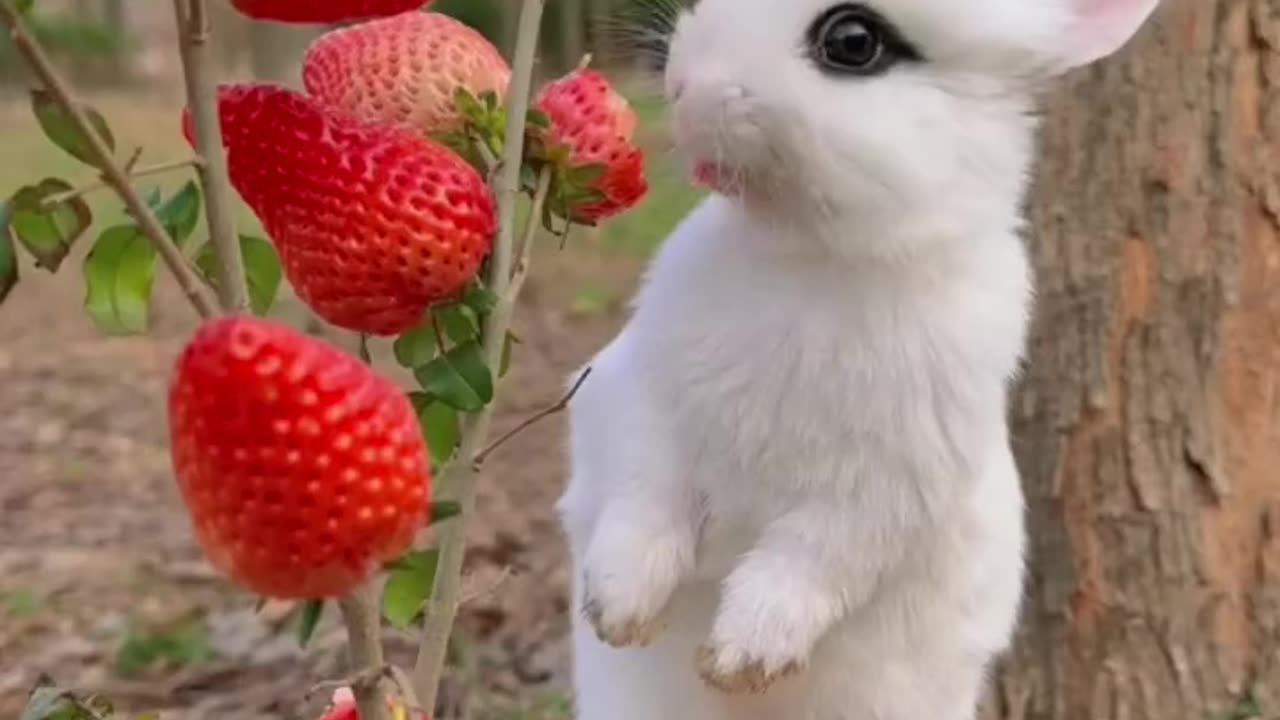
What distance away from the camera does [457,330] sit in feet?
2.17

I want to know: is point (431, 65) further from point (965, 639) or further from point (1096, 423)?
point (1096, 423)

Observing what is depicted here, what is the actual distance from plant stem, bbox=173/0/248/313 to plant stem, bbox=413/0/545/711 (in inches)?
4.6

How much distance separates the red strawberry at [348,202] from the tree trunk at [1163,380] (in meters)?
0.91

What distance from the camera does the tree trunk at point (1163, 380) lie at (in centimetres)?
148

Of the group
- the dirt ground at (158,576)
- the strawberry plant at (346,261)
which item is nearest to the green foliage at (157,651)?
the dirt ground at (158,576)

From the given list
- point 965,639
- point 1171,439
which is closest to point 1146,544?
point 1171,439

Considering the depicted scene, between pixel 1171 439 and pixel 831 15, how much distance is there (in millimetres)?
1016

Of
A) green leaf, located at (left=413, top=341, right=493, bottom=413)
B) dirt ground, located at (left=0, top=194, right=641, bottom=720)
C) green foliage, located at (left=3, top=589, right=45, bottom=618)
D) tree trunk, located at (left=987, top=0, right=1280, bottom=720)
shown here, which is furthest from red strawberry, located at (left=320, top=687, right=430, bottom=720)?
green foliage, located at (left=3, top=589, right=45, bottom=618)

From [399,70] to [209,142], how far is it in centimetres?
14

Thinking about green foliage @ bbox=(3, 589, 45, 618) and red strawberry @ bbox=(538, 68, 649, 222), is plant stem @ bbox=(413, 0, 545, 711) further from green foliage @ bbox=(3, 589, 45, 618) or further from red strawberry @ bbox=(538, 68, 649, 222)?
green foliage @ bbox=(3, 589, 45, 618)

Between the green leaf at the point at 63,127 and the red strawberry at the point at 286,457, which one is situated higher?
the green leaf at the point at 63,127

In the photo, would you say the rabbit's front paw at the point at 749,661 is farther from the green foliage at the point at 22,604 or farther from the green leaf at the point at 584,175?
Answer: the green foliage at the point at 22,604

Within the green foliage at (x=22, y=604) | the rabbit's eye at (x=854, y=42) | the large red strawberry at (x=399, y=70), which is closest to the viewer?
the rabbit's eye at (x=854, y=42)

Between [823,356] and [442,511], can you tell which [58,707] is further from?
[823,356]
